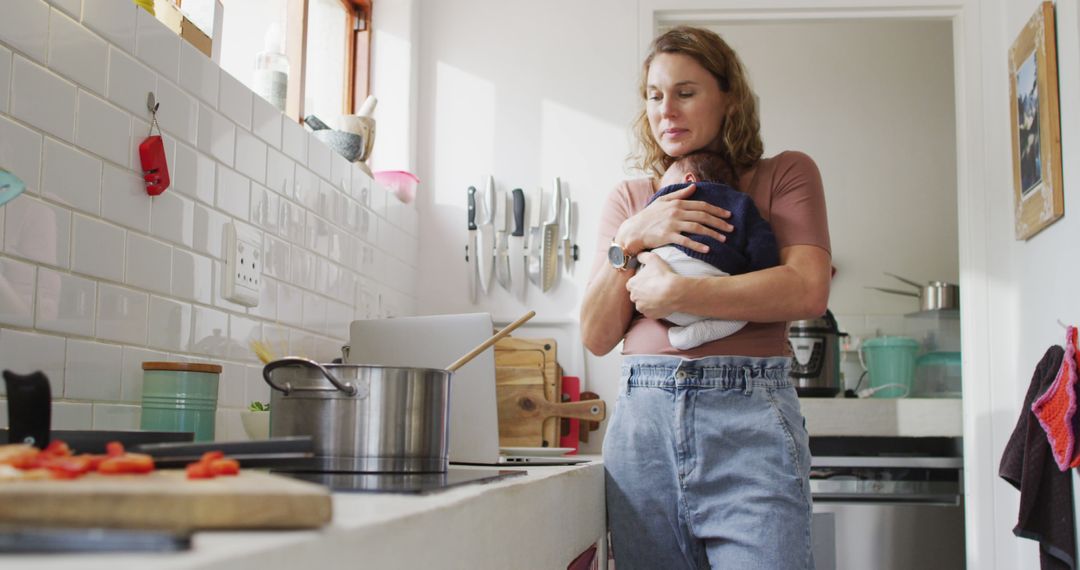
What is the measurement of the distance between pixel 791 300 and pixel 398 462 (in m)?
0.69

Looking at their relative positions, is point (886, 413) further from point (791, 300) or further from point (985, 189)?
point (791, 300)

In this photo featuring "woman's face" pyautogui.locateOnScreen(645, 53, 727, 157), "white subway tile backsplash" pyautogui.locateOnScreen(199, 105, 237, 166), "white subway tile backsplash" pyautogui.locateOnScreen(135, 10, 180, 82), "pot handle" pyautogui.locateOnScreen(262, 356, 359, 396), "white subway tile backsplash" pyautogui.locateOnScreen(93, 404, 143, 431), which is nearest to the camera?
"pot handle" pyautogui.locateOnScreen(262, 356, 359, 396)

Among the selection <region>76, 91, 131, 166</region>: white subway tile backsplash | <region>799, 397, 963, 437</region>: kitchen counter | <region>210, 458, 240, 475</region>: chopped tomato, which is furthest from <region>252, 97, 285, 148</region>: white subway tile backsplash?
<region>799, 397, 963, 437</region>: kitchen counter

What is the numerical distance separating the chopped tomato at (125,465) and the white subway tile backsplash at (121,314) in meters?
0.97

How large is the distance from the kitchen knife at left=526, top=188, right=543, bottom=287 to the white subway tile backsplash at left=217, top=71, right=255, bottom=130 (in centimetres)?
132

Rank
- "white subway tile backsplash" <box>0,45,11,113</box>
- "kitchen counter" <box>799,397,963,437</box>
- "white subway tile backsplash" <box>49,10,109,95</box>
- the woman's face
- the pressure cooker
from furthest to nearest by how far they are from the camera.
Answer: the pressure cooker, "kitchen counter" <box>799,397,963,437</box>, the woman's face, "white subway tile backsplash" <box>49,10,109,95</box>, "white subway tile backsplash" <box>0,45,11,113</box>

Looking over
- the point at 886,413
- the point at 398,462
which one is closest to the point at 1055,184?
the point at 886,413

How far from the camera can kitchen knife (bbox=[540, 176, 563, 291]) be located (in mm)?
3287

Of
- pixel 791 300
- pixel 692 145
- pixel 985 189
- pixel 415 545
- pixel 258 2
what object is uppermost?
pixel 258 2

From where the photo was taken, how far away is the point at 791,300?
1.60 meters

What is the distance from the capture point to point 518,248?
336 centimetres

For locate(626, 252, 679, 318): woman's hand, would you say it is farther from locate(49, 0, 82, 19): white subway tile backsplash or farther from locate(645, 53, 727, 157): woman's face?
locate(49, 0, 82, 19): white subway tile backsplash

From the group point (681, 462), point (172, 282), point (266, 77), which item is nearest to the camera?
point (681, 462)

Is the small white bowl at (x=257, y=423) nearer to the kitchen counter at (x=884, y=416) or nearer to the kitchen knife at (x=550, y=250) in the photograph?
the kitchen knife at (x=550, y=250)
